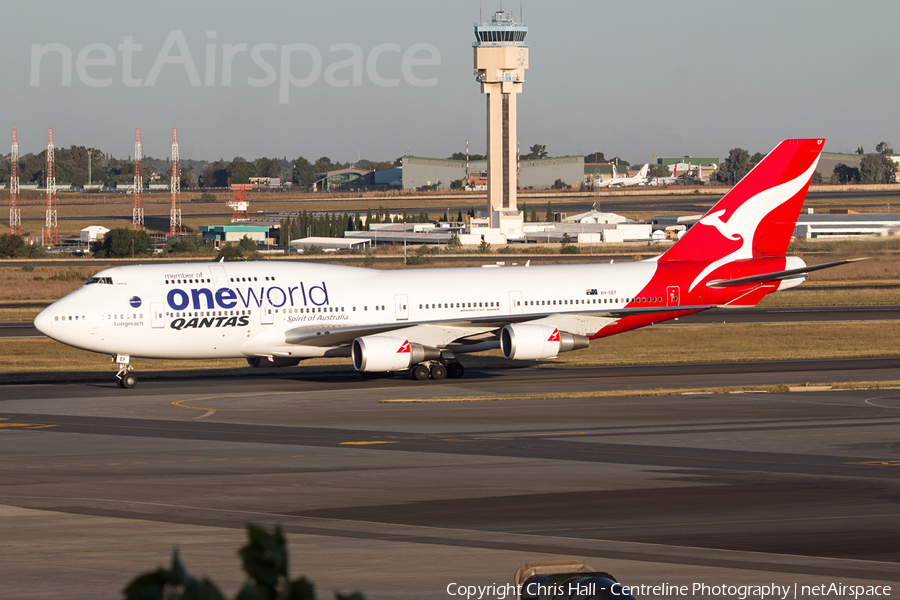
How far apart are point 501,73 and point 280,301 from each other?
116046 millimetres

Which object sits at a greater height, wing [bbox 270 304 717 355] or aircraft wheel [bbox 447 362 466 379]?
wing [bbox 270 304 717 355]

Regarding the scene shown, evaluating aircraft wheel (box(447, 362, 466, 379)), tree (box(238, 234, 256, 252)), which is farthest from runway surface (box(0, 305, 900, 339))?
tree (box(238, 234, 256, 252))

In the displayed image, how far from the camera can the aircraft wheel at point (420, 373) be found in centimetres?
4225

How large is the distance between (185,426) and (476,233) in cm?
12370

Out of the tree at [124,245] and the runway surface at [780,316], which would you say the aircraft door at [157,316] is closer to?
the runway surface at [780,316]

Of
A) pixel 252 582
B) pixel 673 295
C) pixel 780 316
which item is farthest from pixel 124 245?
pixel 252 582

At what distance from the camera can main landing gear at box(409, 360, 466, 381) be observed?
42344 millimetres

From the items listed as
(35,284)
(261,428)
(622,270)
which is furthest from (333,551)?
(35,284)

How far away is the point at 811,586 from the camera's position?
44.4ft

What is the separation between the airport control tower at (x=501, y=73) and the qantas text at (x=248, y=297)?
11424 centimetres

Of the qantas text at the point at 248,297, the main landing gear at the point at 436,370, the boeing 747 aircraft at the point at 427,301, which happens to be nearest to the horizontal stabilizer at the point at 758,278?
the boeing 747 aircraft at the point at 427,301

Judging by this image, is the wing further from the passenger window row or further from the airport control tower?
the airport control tower

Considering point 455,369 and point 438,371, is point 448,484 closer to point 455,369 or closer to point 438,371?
point 438,371

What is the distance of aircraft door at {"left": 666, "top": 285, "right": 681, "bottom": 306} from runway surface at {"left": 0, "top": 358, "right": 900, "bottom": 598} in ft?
20.3
